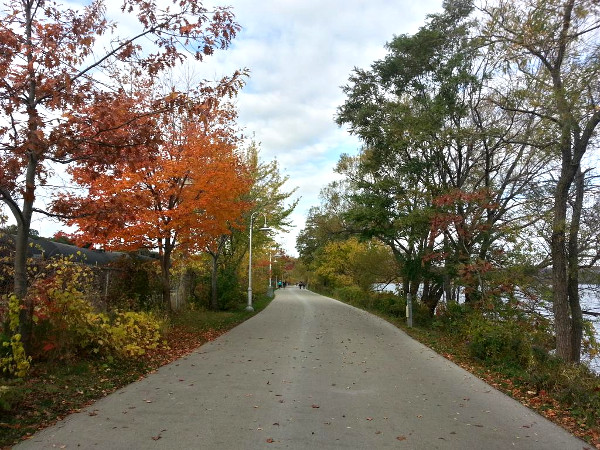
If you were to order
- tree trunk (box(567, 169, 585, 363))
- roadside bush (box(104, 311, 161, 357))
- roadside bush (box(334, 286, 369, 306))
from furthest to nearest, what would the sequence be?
roadside bush (box(334, 286, 369, 306)) < tree trunk (box(567, 169, 585, 363)) < roadside bush (box(104, 311, 161, 357))

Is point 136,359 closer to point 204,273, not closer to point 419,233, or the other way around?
point 419,233

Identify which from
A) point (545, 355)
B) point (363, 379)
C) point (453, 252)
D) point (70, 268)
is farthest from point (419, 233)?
point (70, 268)

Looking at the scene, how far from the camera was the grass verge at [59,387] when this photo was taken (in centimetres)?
505

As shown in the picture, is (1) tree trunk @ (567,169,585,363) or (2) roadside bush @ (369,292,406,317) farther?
(2) roadside bush @ (369,292,406,317)

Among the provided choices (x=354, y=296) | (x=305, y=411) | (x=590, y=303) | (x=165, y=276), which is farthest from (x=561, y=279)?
(x=354, y=296)

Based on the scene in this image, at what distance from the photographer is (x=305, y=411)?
19.6 feet

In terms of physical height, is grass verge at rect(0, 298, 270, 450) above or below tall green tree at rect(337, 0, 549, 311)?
below

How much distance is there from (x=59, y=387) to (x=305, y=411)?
11.3 feet

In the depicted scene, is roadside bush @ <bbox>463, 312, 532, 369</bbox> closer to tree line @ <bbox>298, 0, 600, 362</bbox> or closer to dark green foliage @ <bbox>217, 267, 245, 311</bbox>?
tree line @ <bbox>298, 0, 600, 362</bbox>

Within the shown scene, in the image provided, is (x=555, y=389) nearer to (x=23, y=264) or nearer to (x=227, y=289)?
(x=23, y=264)

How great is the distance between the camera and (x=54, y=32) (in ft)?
23.0

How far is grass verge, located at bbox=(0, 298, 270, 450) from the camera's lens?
505cm

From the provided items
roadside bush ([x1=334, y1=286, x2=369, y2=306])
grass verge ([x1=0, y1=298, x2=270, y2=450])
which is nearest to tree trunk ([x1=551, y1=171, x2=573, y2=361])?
grass verge ([x1=0, y1=298, x2=270, y2=450])

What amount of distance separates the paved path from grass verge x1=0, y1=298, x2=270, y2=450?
26 cm
